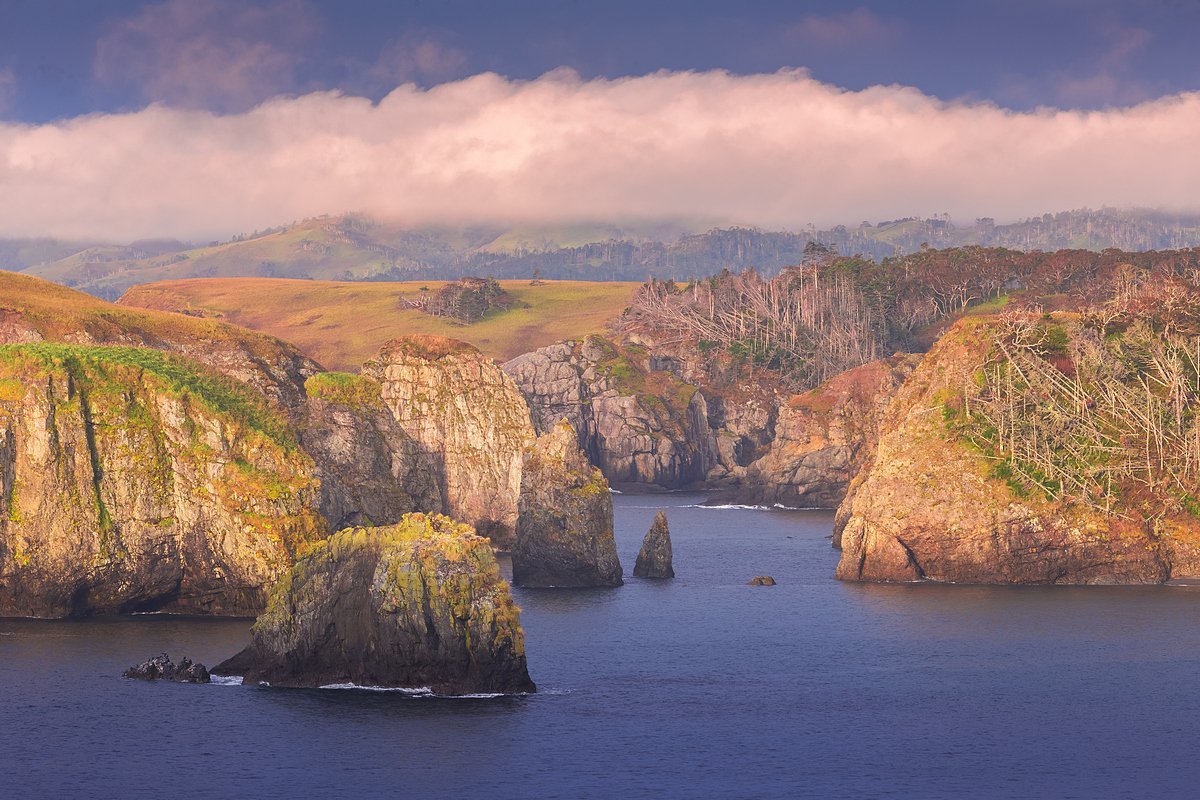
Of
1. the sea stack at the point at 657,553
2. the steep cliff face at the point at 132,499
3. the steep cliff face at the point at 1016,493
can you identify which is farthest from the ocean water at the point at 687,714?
the sea stack at the point at 657,553

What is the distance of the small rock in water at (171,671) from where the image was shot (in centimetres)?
7138

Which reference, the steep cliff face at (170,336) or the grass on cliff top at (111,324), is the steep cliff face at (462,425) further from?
the grass on cliff top at (111,324)

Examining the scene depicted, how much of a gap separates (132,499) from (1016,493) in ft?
206

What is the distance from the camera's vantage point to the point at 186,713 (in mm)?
65625

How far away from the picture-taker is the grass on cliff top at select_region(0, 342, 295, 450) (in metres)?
94.4

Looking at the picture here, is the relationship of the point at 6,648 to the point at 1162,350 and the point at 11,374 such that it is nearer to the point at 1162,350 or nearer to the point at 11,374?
the point at 11,374

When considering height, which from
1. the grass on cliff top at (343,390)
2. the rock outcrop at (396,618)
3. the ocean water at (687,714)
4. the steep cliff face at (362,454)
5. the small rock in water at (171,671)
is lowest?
the ocean water at (687,714)

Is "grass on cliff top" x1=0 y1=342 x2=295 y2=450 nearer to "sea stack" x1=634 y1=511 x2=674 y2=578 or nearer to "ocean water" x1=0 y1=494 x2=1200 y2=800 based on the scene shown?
"ocean water" x1=0 y1=494 x2=1200 y2=800

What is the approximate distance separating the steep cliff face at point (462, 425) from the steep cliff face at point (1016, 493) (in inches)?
1342

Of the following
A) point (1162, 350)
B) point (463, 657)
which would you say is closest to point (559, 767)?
point (463, 657)

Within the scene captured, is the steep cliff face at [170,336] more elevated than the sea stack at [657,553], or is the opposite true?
the steep cliff face at [170,336]

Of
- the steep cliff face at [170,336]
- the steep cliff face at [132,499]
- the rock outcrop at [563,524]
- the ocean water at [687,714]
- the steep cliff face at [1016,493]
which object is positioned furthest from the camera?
the steep cliff face at [170,336]

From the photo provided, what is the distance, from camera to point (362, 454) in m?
112

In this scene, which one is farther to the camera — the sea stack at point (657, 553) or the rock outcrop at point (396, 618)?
the sea stack at point (657, 553)
